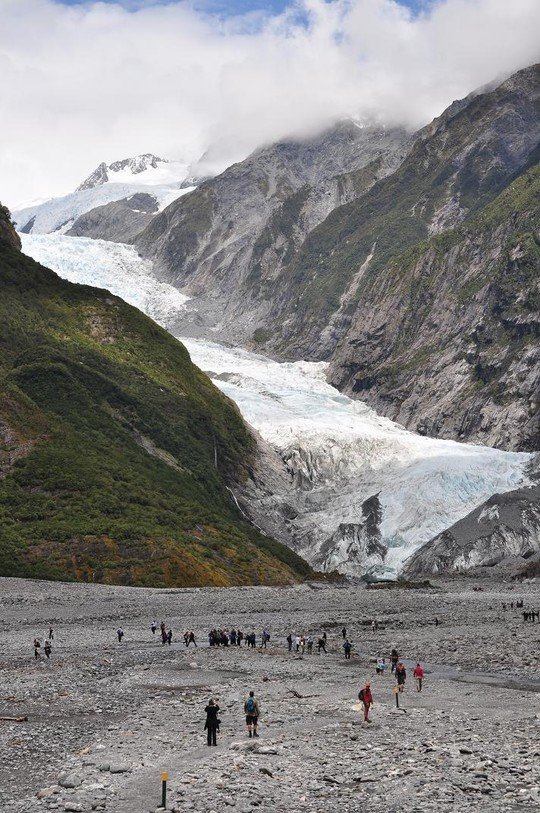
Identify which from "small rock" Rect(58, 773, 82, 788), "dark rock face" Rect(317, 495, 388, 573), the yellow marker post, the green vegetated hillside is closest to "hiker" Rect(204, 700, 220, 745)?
"small rock" Rect(58, 773, 82, 788)

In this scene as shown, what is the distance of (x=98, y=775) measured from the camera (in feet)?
83.5

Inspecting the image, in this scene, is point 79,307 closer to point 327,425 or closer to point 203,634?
point 327,425

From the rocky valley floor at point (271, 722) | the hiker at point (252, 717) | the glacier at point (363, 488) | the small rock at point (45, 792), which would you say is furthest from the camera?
the glacier at point (363, 488)

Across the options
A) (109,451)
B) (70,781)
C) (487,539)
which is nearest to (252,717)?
(70,781)

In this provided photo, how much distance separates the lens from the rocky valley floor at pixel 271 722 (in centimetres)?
2384

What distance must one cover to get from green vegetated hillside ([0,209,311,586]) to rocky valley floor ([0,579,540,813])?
87.5 ft

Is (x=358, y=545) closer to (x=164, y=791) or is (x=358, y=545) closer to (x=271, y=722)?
(x=271, y=722)

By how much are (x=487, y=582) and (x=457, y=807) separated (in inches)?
3678

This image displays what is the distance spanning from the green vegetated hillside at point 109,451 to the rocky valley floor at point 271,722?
26.7 metres

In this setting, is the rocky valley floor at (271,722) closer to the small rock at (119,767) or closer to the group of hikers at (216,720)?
the small rock at (119,767)

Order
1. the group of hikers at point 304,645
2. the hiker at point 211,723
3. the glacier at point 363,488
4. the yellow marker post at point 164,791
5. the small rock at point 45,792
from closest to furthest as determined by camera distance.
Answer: the yellow marker post at point 164,791, the small rock at point 45,792, the hiker at point 211,723, the group of hikers at point 304,645, the glacier at point 363,488

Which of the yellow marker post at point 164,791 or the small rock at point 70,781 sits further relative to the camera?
the small rock at point 70,781

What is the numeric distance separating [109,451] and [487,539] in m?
49.9

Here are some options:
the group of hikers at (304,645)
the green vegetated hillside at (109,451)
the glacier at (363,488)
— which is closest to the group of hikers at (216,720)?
the group of hikers at (304,645)
